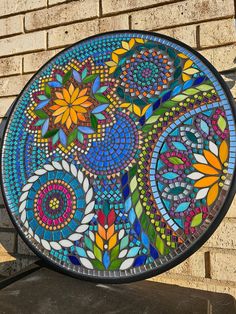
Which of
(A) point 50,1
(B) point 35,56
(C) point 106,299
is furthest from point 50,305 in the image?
(A) point 50,1

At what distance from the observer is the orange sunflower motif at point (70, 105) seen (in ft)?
3.63

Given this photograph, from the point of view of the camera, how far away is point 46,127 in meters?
1.15

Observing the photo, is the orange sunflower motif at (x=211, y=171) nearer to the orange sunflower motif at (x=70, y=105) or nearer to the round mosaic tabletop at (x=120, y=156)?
the round mosaic tabletop at (x=120, y=156)

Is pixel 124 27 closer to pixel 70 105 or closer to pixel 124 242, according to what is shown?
pixel 70 105

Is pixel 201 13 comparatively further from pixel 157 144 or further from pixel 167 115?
pixel 157 144

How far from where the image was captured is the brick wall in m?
1.04

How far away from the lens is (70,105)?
3.71ft

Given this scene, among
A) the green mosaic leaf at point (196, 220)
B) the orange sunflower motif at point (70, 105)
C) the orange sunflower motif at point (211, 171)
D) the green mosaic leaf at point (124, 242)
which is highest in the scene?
A: the orange sunflower motif at point (70, 105)

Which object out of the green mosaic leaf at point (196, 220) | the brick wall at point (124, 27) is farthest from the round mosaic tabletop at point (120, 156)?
the brick wall at point (124, 27)

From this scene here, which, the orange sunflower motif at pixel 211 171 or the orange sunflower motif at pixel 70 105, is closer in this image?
the orange sunflower motif at pixel 211 171

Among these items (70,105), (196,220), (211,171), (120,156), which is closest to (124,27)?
(70,105)

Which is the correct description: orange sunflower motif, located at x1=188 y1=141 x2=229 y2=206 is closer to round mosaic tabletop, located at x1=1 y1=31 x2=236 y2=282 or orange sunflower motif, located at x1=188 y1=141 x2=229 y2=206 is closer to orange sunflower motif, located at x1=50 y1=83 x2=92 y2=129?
round mosaic tabletop, located at x1=1 y1=31 x2=236 y2=282

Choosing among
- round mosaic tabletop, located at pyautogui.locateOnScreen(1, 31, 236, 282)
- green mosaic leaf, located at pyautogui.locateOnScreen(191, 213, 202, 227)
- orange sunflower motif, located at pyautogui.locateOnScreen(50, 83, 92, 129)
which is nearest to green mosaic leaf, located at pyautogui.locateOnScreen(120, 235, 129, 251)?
round mosaic tabletop, located at pyautogui.locateOnScreen(1, 31, 236, 282)

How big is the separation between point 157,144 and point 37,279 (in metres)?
0.60
